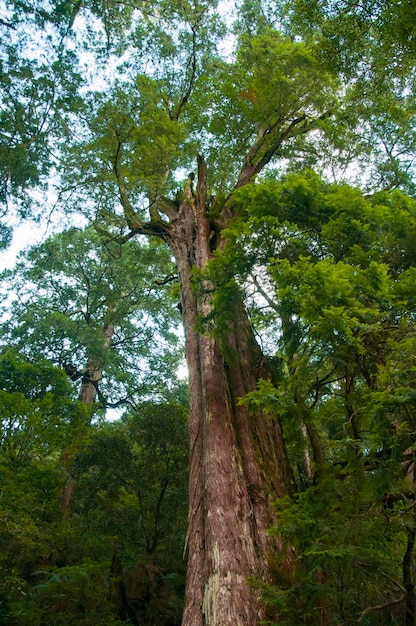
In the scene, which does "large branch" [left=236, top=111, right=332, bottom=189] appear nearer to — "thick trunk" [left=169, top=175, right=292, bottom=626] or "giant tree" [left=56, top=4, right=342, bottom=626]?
"giant tree" [left=56, top=4, right=342, bottom=626]

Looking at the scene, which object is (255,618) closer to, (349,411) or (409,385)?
(349,411)

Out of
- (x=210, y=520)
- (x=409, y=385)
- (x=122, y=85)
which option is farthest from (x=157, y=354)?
(x=409, y=385)

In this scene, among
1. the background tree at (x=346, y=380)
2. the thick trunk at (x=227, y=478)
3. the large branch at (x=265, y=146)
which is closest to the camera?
the background tree at (x=346, y=380)

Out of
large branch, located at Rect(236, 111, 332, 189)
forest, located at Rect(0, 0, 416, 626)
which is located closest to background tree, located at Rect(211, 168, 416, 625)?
forest, located at Rect(0, 0, 416, 626)

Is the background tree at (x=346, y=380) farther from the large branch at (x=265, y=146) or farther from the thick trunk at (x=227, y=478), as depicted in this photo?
the large branch at (x=265, y=146)

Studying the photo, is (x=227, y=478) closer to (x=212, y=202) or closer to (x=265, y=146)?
(x=212, y=202)

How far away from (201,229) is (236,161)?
3.18m

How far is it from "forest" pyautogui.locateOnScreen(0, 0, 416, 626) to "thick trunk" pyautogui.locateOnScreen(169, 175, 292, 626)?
0.07ft

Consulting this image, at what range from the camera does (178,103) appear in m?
11.2

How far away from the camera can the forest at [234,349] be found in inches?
133

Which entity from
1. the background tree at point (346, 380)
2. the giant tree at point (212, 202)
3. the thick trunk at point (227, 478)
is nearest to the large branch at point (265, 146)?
the giant tree at point (212, 202)

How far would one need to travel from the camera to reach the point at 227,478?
4.67 m

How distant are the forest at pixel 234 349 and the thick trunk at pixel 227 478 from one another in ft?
0.07

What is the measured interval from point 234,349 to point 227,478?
167cm
